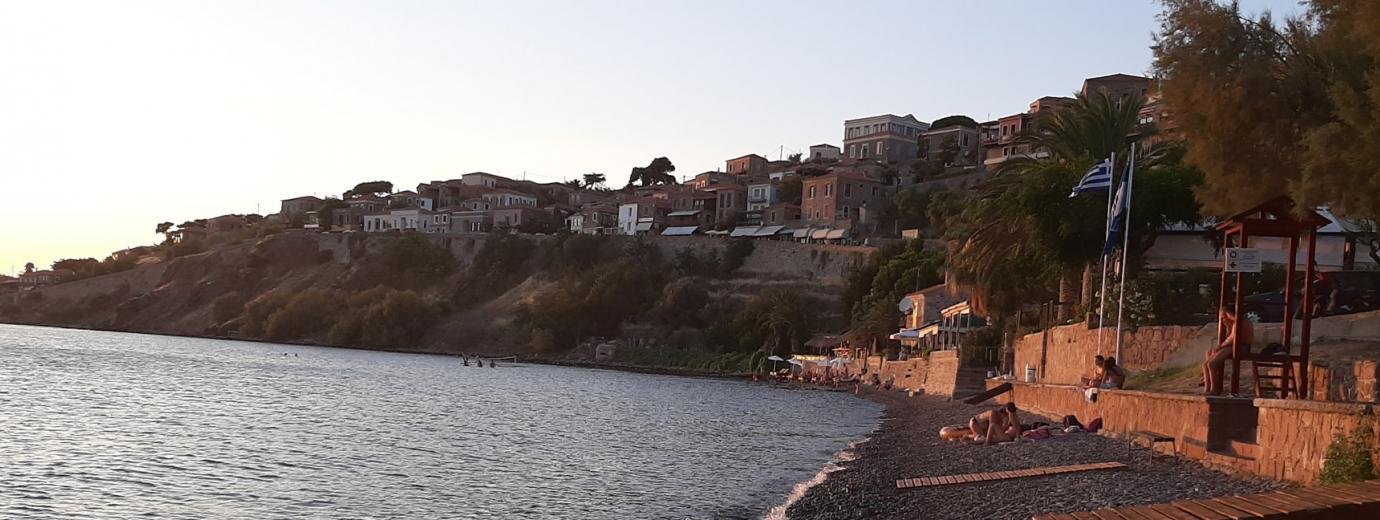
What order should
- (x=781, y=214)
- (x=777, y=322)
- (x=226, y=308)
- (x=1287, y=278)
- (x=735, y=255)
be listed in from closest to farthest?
(x=1287, y=278)
(x=777, y=322)
(x=735, y=255)
(x=781, y=214)
(x=226, y=308)

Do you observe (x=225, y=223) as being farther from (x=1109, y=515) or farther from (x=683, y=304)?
(x=1109, y=515)

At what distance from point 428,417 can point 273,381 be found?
78.2ft

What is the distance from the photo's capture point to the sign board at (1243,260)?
1518 centimetres

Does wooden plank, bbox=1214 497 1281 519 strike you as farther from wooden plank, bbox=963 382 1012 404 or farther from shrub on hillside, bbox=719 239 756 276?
shrub on hillside, bbox=719 239 756 276

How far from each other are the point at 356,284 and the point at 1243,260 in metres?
130

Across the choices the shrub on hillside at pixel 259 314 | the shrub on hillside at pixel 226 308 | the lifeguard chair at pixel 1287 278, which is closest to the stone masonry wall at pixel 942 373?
the lifeguard chair at pixel 1287 278

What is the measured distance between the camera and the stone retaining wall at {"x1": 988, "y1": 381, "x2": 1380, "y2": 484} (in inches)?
448

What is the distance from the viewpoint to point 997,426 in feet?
79.2

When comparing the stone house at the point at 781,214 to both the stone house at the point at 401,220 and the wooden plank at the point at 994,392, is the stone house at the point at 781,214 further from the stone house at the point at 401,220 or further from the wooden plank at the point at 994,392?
the wooden plank at the point at 994,392

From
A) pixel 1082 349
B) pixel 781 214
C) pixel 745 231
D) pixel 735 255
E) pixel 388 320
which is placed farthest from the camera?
pixel 781 214

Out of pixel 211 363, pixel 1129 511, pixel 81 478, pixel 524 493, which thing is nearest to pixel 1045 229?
pixel 524 493

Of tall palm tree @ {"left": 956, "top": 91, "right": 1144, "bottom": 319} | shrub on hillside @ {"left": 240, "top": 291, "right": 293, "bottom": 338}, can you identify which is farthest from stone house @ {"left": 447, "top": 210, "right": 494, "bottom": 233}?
tall palm tree @ {"left": 956, "top": 91, "right": 1144, "bottom": 319}

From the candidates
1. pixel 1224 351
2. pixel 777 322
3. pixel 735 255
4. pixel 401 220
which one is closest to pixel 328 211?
pixel 401 220

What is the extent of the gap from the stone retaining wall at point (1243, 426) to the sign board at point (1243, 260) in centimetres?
183
